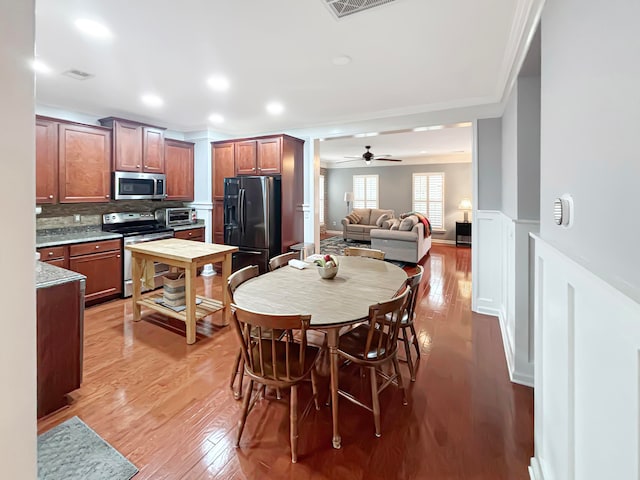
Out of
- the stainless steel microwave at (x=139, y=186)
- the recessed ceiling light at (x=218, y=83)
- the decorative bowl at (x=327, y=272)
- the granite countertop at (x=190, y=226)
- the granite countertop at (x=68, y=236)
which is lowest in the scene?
the decorative bowl at (x=327, y=272)

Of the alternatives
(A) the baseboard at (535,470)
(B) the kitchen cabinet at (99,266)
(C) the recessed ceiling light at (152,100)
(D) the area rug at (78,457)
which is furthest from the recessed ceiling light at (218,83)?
(A) the baseboard at (535,470)

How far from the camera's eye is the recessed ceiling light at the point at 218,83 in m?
3.13

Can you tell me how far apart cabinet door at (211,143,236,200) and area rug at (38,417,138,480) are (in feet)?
13.1

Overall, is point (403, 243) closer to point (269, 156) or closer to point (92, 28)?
point (269, 156)

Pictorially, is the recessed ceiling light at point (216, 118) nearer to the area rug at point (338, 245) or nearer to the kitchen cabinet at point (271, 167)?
the kitchen cabinet at point (271, 167)

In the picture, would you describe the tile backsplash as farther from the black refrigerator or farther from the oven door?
the black refrigerator

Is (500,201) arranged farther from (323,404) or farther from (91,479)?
(91,479)

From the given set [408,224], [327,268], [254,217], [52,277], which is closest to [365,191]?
Result: [408,224]

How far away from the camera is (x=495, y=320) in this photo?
3.55 m

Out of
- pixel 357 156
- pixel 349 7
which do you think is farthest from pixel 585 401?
pixel 357 156

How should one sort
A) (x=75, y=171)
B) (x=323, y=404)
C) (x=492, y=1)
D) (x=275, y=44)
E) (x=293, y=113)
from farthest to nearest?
1. (x=293, y=113)
2. (x=75, y=171)
3. (x=275, y=44)
4. (x=323, y=404)
5. (x=492, y=1)

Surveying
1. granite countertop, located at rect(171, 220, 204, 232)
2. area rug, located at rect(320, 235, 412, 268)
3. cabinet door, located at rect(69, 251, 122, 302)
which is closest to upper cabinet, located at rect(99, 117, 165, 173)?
granite countertop, located at rect(171, 220, 204, 232)

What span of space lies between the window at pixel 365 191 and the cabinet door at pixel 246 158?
6.46 metres

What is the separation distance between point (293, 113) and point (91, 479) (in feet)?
13.6
